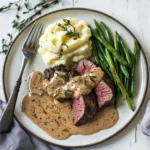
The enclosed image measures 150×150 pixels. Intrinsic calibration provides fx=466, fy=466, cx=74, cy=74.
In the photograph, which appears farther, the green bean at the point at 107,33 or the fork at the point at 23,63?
the green bean at the point at 107,33

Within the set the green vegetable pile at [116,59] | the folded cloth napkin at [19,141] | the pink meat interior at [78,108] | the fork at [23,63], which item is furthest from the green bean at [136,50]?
the folded cloth napkin at [19,141]

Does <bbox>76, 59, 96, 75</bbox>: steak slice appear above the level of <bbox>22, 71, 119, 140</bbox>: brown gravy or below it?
above

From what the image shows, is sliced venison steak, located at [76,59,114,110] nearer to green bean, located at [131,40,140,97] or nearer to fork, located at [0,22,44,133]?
green bean, located at [131,40,140,97]

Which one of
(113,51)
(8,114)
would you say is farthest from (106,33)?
(8,114)

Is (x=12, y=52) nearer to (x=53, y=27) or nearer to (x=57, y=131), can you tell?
(x=53, y=27)

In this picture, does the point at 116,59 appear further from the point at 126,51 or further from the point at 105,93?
the point at 105,93

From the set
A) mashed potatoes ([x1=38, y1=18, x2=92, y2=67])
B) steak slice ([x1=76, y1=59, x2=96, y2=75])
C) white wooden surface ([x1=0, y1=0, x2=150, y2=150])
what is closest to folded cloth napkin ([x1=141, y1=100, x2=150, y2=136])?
white wooden surface ([x1=0, y1=0, x2=150, y2=150])

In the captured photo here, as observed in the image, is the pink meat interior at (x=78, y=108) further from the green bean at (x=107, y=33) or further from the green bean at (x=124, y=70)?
the green bean at (x=107, y=33)
